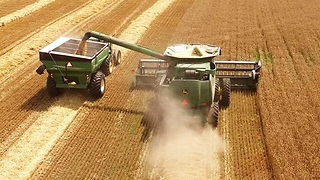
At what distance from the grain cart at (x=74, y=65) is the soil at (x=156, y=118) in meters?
0.64

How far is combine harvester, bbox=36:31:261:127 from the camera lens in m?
12.4

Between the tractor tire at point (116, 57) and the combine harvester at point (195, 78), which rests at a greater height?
the combine harvester at point (195, 78)

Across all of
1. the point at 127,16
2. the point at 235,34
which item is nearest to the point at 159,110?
the point at 235,34

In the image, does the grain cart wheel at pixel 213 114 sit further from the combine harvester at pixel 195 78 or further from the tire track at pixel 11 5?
the tire track at pixel 11 5

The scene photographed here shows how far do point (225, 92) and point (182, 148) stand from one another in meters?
3.43

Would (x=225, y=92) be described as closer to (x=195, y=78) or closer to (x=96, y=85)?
(x=195, y=78)

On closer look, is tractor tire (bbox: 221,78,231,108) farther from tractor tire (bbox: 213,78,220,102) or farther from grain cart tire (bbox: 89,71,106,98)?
grain cart tire (bbox: 89,71,106,98)

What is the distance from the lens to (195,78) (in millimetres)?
12984

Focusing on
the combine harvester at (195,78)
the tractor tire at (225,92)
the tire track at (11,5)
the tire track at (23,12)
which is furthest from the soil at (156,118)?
the tire track at (11,5)

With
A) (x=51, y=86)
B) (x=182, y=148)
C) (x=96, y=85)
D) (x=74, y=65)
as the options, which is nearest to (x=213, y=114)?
(x=182, y=148)

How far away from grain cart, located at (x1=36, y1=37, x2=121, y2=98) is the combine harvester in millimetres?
109

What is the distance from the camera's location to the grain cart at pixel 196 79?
40.6 feet

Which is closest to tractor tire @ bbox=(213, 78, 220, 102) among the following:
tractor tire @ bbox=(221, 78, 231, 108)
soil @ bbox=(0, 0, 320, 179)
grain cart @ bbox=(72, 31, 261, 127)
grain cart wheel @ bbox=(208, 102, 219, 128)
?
grain cart @ bbox=(72, 31, 261, 127)

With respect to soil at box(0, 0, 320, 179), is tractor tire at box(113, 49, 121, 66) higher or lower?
A: higher
